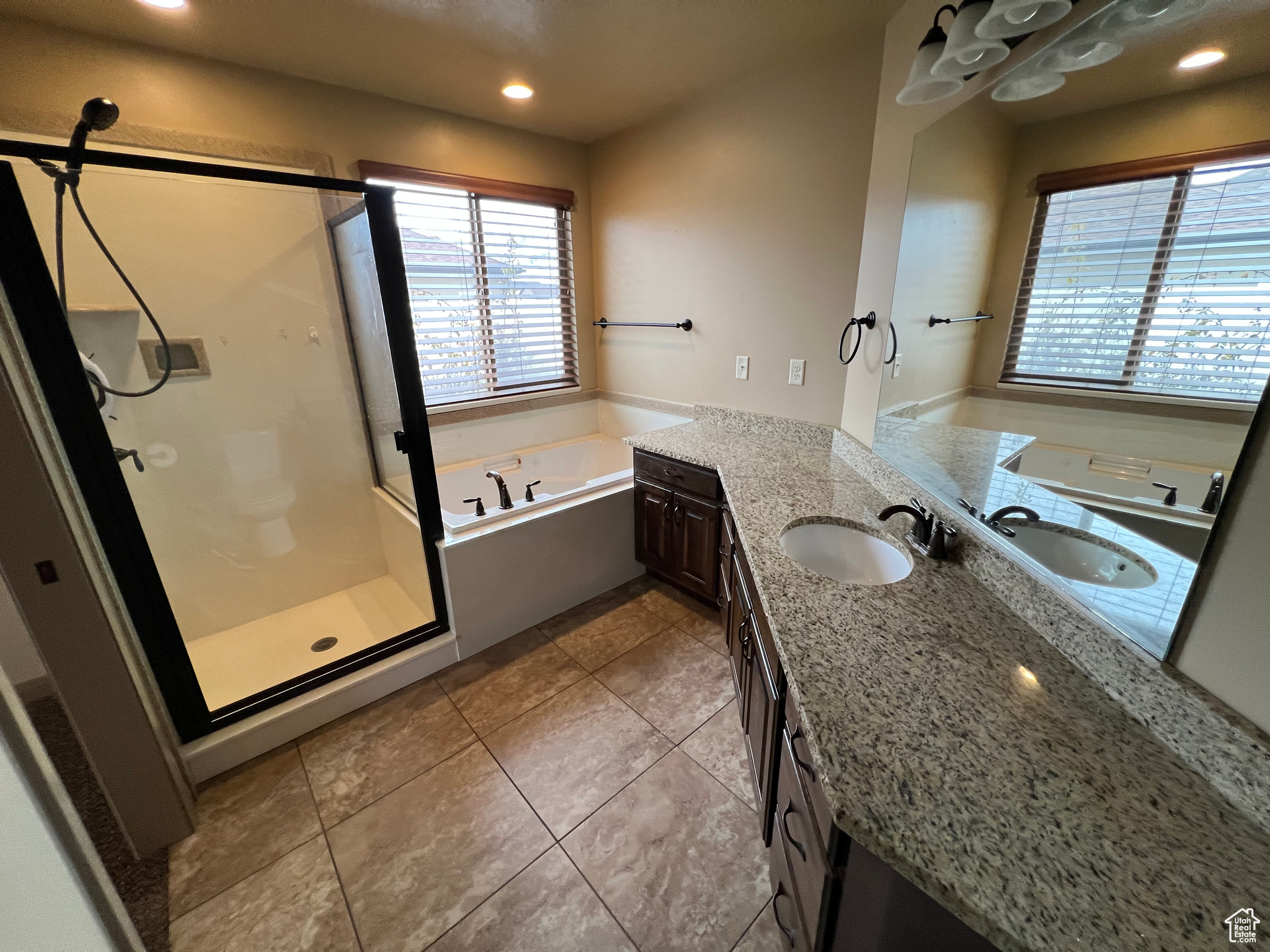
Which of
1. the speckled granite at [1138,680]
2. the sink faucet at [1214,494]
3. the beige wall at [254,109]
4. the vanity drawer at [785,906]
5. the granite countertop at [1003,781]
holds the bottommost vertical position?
the vanity drawer at [785,906]

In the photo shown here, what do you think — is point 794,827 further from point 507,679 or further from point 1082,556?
point 507,679

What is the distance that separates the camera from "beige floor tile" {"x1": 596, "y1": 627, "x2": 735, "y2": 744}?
1.90m

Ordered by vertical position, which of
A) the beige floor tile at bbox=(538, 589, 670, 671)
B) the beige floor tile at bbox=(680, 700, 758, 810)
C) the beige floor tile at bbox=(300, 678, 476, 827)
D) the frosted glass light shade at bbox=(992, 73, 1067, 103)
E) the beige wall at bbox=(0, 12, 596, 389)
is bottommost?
the beige floor tile at bbox=(300, 678, 476, 827)

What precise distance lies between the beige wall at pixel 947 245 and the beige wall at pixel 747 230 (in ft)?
1.26

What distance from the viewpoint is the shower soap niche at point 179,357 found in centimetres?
201

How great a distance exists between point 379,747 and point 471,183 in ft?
9.40

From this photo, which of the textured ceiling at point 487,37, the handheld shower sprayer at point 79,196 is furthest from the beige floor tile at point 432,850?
the textured ceiling at point 487,37

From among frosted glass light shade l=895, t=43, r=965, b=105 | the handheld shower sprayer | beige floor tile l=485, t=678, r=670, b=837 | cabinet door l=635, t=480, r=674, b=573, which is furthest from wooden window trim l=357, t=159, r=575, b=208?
beige floor tile l=485, t=678, r=670, b=837

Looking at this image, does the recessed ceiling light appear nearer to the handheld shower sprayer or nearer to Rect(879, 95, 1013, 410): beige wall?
Rect(879, 95, 1013, 410): beige wall

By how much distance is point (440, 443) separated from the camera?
3.02 meters

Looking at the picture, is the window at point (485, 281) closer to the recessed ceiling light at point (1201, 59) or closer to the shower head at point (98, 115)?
the shower head at point (98, 115)

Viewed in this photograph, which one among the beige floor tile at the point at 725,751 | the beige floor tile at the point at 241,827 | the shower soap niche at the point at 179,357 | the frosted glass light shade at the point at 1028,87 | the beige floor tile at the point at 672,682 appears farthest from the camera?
the shower soap niche at the point at 179,357

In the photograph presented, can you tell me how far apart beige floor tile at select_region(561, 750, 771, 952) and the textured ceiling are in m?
2.77

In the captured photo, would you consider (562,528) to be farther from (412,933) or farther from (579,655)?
(412,933)
